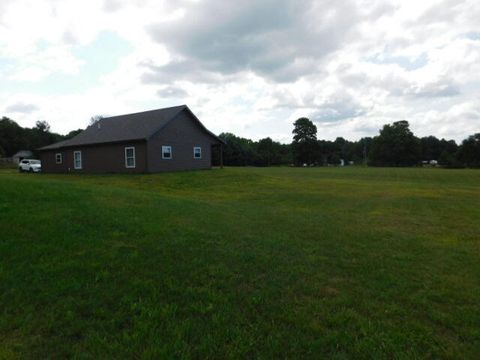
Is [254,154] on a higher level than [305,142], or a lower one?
lower

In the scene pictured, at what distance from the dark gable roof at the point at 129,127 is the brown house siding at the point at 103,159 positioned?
0.47 metres

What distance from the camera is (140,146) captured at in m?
23.2

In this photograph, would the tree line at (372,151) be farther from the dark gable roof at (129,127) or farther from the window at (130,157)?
the window at (130,157)

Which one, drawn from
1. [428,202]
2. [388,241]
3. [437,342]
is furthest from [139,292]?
[428,202]

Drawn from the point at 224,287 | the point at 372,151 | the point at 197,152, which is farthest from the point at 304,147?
the point at 224,287

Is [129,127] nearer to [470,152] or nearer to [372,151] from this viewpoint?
[470,152]

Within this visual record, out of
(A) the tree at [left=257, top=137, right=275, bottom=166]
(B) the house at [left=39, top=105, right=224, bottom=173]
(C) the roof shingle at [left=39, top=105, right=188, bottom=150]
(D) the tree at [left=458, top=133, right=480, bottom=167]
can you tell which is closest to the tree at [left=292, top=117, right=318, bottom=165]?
(A) the tree at [left=257, top=137, right=275, bottom=166]

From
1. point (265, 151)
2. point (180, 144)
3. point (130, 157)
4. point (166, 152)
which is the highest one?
point (265, 151)

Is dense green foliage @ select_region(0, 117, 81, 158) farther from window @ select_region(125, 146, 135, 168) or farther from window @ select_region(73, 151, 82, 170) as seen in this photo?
window @ select_region(125, 146, 135, 168)

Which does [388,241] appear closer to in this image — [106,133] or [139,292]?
[139,292]

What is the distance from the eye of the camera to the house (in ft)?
76.8

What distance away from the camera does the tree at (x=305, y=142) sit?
78.7 meters

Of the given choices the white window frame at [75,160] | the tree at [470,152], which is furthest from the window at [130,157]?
the tree at [470,152]

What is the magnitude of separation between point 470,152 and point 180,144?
7143 cm
